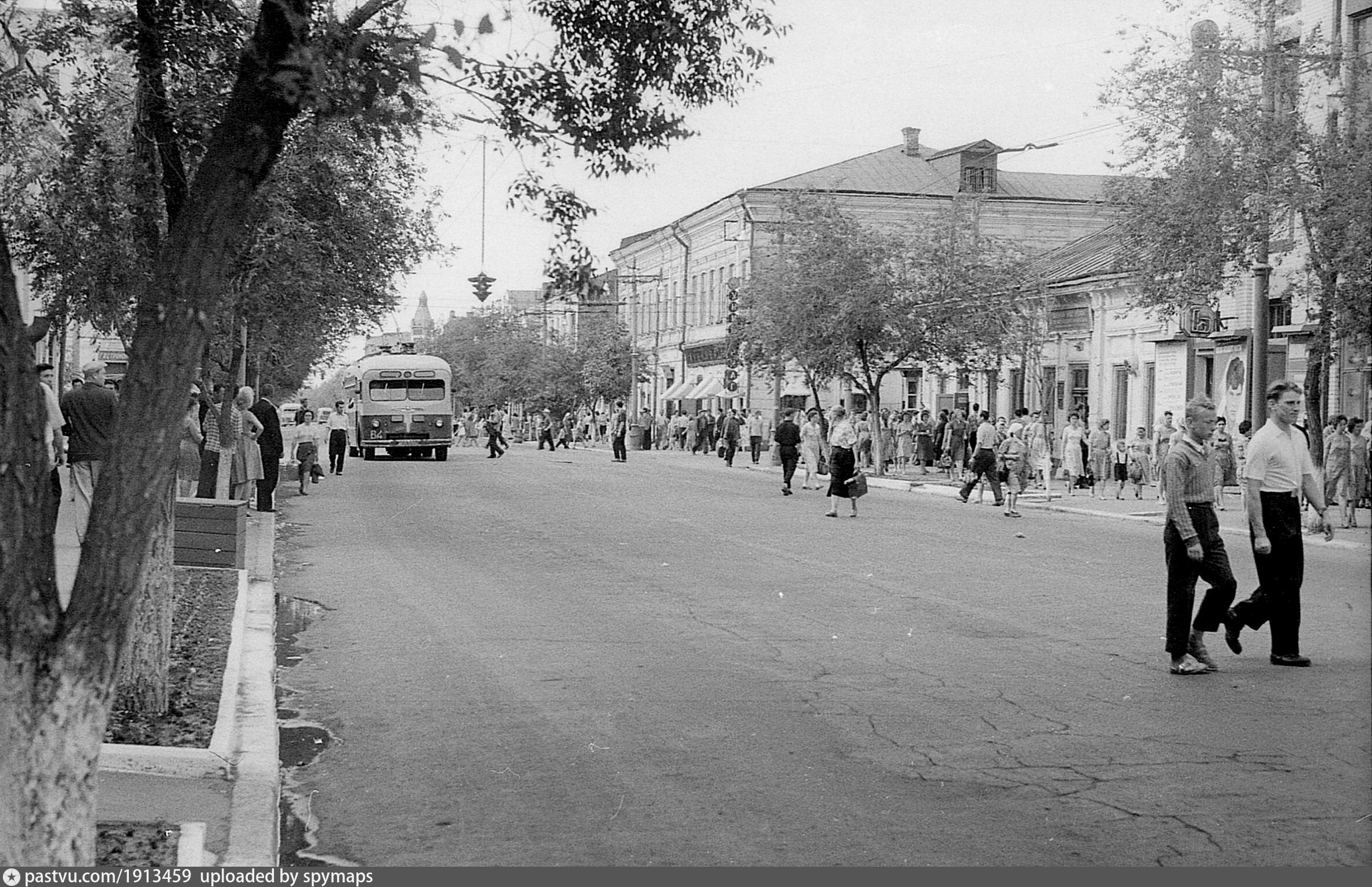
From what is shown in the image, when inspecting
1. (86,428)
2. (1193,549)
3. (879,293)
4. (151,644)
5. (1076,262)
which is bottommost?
(151,644)

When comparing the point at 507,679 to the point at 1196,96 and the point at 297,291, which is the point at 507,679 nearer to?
the point at 297,291

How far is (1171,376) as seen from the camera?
36.0 metres

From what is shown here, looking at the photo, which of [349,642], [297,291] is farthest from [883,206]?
[349,642]

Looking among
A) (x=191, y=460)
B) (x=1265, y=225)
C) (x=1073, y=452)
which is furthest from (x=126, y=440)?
(x=1073, y=452)

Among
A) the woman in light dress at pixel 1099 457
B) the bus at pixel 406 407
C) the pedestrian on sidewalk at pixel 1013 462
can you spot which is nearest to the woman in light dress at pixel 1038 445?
the woman in light dress at pixel 1099 457

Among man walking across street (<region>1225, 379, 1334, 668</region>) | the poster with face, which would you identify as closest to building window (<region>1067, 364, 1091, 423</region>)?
the poster with face

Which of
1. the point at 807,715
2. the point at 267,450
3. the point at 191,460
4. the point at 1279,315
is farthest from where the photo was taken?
the point at 1279,315

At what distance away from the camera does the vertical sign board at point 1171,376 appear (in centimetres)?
3525

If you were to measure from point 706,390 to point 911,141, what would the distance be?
1327 centimetres

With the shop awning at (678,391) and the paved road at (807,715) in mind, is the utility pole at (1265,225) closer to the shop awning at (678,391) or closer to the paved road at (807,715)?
the paved road at (807,715)

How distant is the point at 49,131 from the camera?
1252cm

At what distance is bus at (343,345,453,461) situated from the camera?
46.6 m

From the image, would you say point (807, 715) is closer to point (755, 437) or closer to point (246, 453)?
point (246, 453)

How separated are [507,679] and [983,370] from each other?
105 ft
